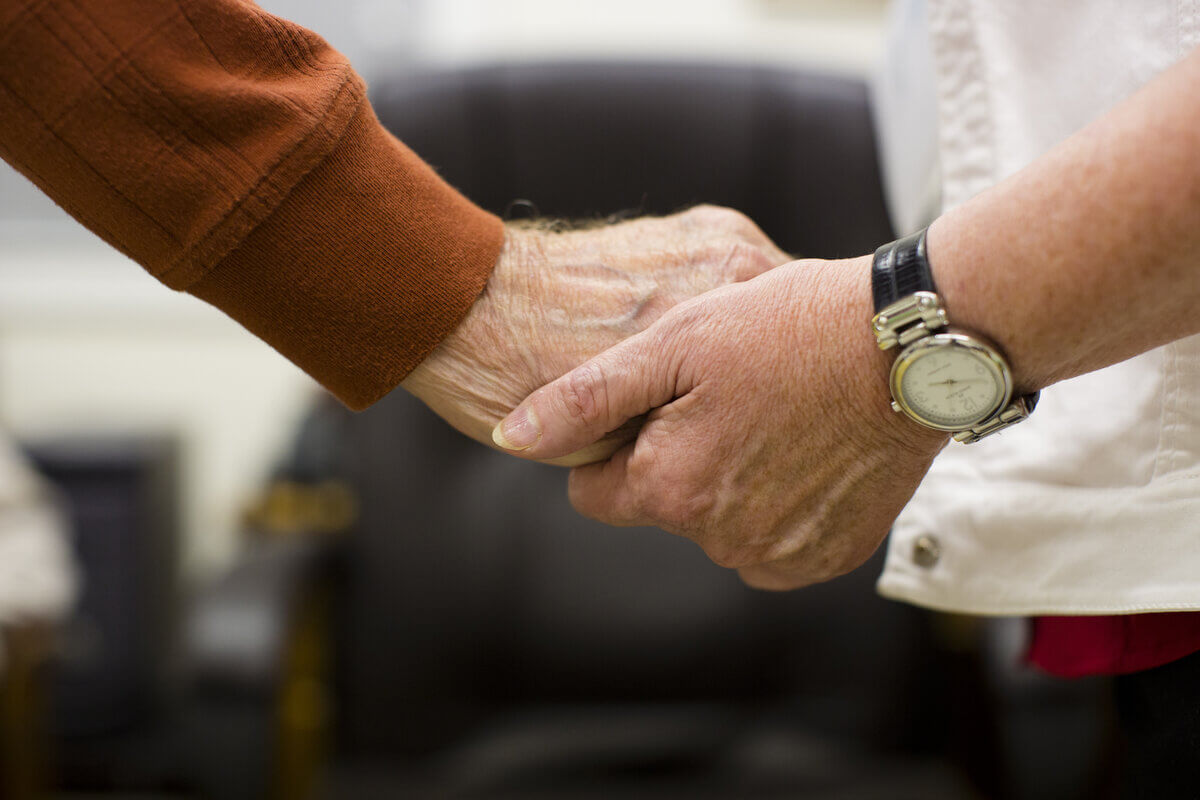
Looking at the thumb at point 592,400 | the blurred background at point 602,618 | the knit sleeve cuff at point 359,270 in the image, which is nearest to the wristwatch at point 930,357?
the thumb at point 592,400

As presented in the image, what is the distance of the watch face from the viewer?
392 mm

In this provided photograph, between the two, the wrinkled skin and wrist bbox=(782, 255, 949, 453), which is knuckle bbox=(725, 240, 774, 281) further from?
wrist bbox=(782, 255, 949, 453)

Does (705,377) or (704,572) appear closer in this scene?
(705,377)

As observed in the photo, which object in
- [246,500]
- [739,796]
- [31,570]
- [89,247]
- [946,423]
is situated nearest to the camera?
[946,423]

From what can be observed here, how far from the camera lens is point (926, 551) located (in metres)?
0.54

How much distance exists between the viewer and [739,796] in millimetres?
960

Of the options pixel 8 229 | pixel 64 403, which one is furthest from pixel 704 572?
pixel 8 229

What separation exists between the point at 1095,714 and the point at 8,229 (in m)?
1.97

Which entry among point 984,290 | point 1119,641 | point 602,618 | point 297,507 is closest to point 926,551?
point 1119,641

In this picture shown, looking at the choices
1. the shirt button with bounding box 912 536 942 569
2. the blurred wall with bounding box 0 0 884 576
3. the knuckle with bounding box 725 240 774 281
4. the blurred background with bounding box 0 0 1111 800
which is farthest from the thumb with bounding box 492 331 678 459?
the blurred wall with bounding box 0 0 884 576

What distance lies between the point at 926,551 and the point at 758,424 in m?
0.18

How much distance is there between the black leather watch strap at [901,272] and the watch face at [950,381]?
0.08ft

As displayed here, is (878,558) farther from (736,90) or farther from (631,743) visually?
(736,90)

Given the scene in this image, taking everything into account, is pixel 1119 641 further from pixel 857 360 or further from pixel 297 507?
pixel 297 507
